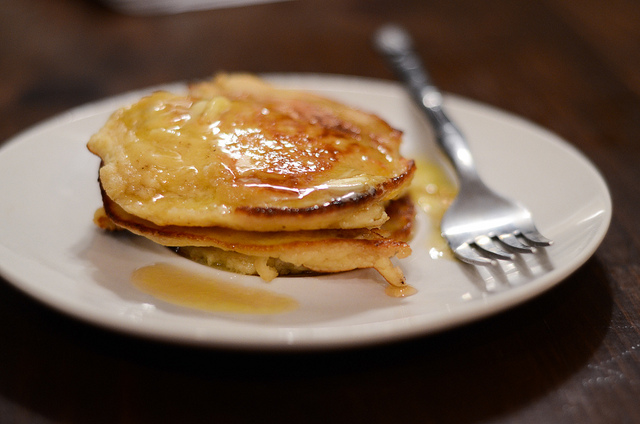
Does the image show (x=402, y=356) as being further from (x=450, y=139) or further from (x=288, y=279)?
(x=450, y=139)

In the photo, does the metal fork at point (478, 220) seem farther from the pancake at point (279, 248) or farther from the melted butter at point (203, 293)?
the melted butter at point (203, 293)

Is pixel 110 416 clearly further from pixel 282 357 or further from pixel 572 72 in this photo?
pixel 572 72

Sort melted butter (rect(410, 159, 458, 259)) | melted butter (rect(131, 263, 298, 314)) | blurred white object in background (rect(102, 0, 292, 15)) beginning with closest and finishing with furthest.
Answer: melted butter (rect(131, 263, 298, 314))
melted butter (rect(410, 159, 458, 259))
blurred white object in background (rect(102, 0, 292, 15))

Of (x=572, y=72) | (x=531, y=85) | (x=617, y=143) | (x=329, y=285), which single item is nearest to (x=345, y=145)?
(x=329, y=285)

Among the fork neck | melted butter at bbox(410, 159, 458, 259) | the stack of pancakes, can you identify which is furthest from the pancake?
the fork neck

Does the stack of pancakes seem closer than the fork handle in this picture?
Yes

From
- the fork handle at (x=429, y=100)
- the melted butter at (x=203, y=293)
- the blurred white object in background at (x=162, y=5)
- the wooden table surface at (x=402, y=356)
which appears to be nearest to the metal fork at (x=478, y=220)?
the fork handle at (x=429, y=100)

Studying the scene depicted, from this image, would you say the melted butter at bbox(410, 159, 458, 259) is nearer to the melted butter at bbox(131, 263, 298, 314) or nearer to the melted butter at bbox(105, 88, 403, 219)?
the melted butter at bbox(105, 88, 403, 219)
